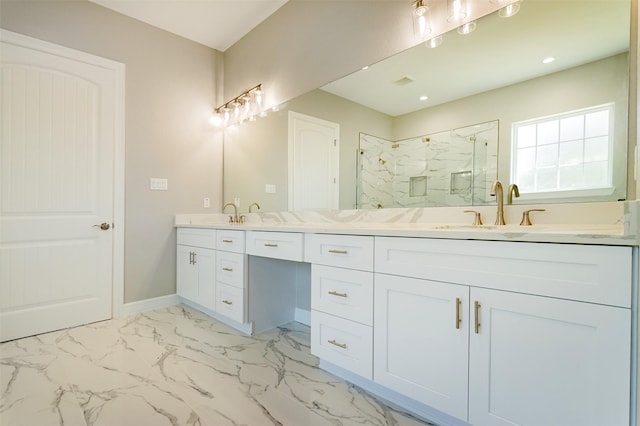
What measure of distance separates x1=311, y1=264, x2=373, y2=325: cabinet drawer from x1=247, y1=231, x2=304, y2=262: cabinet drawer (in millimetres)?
179

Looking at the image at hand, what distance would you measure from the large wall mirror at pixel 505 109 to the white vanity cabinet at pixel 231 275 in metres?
0.84

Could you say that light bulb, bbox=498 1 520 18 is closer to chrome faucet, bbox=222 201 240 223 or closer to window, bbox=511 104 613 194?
window, bbox=511 104 613 194

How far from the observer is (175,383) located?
1.59 meters

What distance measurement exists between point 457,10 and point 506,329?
1.57 meters

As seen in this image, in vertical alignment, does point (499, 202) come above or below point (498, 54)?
below

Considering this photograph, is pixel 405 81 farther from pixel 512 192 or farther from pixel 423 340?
pixel 423 340

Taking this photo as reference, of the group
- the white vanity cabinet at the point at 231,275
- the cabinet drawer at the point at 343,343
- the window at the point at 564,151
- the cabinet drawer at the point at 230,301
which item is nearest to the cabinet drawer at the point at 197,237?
the white vanity cabinet at the point at 231,275

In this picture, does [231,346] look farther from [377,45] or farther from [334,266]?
[377,45]

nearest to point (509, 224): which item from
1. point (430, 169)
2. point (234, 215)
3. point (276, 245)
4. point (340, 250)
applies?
point (430, 169)

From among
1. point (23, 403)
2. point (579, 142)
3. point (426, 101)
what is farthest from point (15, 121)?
point (579, 142)

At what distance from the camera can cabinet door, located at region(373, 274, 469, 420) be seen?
115cm

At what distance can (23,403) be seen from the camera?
143 centimetres

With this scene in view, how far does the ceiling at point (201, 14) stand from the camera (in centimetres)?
258

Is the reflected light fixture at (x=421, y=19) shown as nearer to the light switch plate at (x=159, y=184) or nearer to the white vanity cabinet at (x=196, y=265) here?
the white vanity cabinet at (x=196, y=265)
